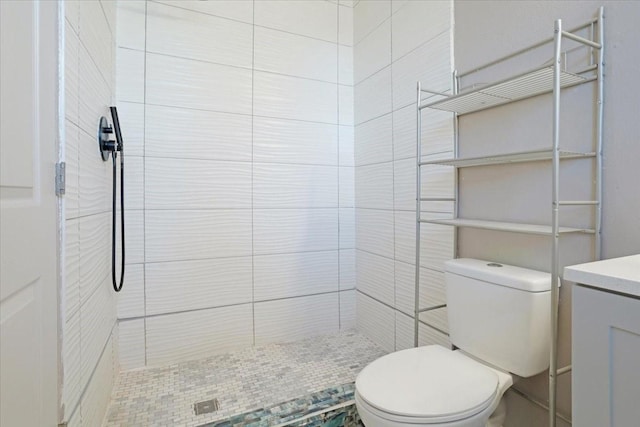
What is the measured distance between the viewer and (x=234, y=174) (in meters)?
1.96

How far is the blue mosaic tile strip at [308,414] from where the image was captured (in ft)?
4.45

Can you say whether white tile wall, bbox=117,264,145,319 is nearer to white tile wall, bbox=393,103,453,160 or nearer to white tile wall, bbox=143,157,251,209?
white tile wall, bbox=143,157,251,209

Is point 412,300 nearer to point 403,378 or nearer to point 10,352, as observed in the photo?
point 403,378

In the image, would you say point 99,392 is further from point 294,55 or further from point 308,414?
point 294,55

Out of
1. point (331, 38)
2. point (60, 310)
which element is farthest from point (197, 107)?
point (60, 310)

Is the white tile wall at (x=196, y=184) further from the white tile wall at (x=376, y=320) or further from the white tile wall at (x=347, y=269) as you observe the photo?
the white tile wall at (x=376, y=320)

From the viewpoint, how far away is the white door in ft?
2.01

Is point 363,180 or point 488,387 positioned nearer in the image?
point 488,387

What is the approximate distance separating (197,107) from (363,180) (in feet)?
3.79

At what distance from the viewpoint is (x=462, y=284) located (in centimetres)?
126

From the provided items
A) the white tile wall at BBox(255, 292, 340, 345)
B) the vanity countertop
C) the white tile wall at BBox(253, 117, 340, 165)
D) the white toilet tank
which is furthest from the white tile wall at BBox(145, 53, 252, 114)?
the vanity countertop

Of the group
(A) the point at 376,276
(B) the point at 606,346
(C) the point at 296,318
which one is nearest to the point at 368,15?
(A) the point at 376,276

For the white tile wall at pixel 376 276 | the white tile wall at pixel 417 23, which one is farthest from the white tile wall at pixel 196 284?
the white tile wall at pixel 417 23

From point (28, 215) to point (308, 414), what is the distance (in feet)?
4.21
